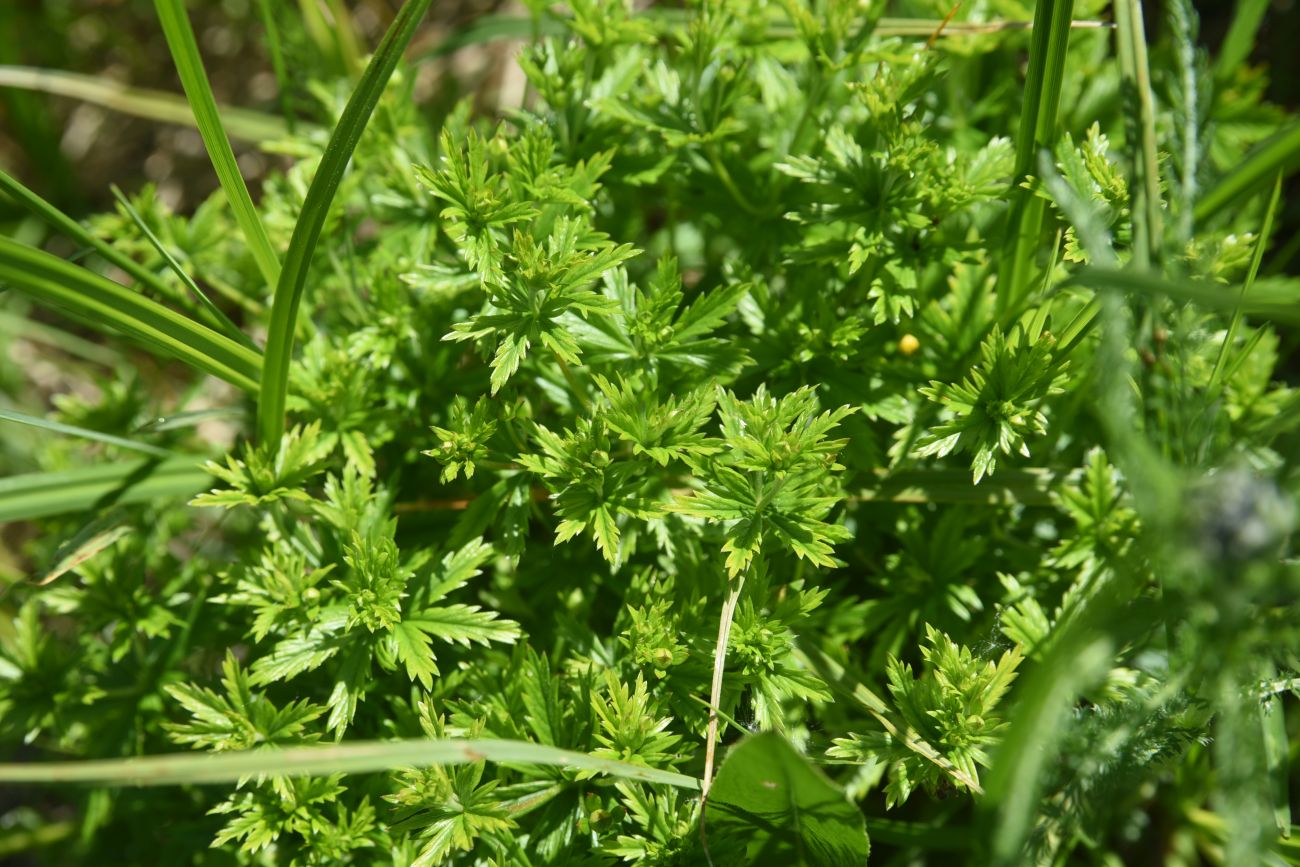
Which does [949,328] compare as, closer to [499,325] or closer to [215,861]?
[499,325]

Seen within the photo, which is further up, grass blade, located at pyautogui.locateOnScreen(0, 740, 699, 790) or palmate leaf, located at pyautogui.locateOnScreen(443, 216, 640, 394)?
palmate leaf, located at pyautogui.locateOnScreen(443, 216, 640, 394)

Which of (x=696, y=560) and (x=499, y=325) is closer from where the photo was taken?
(x=499, y=325)

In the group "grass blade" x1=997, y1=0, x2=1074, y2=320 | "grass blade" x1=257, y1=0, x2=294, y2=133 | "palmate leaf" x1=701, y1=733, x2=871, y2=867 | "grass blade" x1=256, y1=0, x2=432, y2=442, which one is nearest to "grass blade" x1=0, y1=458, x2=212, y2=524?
"grass blade" x1=256, y1=0, x2=432, y2=442

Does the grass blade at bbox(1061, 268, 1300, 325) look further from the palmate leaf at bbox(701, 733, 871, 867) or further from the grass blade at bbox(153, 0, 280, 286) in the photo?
the grass blade at bbox(153, 0, 280, 286)

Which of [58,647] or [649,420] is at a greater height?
[649,420]

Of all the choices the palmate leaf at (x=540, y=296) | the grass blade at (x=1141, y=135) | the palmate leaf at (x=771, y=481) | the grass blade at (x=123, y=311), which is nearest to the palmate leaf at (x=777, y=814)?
the palmate leaf at (x=771, y=481)

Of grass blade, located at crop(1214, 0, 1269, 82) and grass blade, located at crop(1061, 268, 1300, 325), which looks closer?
grass blade, located at crop(1061, 268, 1300, 325)

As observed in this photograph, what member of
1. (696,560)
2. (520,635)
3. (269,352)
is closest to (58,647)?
(269,352)
